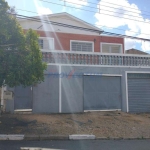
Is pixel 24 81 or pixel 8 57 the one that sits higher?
pixel 8 57

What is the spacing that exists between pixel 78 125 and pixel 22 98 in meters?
3.52

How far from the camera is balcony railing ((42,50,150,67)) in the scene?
36.4 ft

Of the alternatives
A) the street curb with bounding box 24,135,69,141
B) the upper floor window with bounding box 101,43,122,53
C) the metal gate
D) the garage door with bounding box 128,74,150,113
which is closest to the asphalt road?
the street curb with bounding box 24,135,69,141

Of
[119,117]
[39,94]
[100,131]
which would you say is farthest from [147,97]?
[39,94]

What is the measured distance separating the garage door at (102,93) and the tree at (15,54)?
165 inches

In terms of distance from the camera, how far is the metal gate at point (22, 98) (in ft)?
34.7

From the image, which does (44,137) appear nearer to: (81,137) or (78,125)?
(81,137)

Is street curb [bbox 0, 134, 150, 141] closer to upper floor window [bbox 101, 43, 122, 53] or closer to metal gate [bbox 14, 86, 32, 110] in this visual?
metal gate [bbox 14, 86, 32, 110]

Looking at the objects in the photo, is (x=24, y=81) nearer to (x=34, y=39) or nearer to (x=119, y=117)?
(x=34, y=39)

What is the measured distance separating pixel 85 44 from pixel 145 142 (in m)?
11.8

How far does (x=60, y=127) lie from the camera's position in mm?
8344

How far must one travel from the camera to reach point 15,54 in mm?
7812

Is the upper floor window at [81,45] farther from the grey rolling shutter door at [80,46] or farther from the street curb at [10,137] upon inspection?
the street curb at [10,137]

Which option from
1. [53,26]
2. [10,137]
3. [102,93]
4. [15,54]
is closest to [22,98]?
[15,54]
